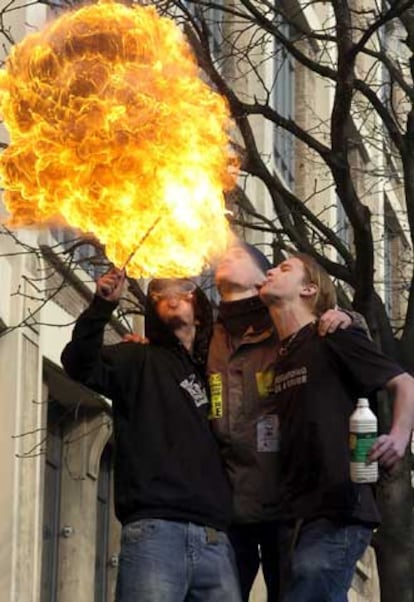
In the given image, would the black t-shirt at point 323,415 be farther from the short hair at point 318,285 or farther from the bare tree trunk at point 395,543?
the bare tree trunk at point 395,543

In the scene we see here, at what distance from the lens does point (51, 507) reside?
614 inches

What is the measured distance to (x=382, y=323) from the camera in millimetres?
11969

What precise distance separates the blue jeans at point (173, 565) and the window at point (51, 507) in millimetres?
8515

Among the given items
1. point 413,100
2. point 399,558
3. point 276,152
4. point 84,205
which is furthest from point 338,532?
point 276,152

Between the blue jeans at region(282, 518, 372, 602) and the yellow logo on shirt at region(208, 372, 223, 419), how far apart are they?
61 cm

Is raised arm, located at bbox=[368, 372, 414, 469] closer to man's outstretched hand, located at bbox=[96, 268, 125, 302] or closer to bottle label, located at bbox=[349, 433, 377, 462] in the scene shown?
bottle label, located at bbox=[349, 433, 377, 462]

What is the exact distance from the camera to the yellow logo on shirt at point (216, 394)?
714 centimetres

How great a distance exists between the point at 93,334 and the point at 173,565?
98 cm

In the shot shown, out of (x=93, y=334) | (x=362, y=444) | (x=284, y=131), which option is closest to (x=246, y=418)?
(x=362, y=444)

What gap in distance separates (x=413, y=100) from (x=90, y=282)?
3508mm

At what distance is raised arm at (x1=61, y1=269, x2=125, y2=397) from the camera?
6855 millimetres

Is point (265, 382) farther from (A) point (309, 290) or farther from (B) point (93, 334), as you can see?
(B) point (93, 334)

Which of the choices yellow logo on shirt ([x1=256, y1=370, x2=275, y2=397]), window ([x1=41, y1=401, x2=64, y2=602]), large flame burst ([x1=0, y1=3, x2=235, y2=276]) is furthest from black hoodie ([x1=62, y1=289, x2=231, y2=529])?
window ([x1=41, y1=401, x2=64, y2=602])

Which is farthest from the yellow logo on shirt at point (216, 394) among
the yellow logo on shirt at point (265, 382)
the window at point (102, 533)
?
the window at point (102, 533)
